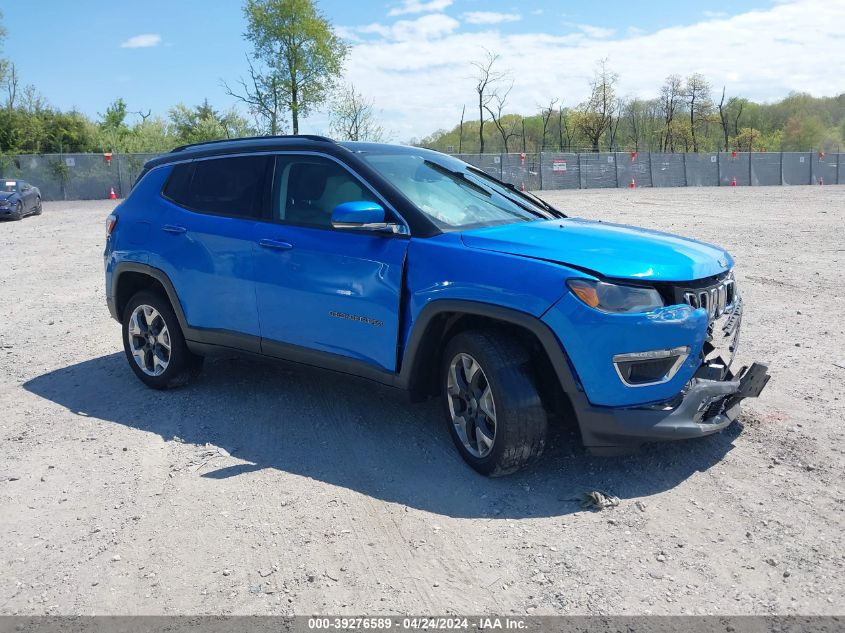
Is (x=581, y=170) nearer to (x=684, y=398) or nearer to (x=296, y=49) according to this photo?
(x=296, y=49)

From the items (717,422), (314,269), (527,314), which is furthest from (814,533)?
(314,269)

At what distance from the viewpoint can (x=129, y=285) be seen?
6109 millimetres

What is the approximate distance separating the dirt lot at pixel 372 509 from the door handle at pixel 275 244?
104cm

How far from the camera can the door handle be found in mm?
4777

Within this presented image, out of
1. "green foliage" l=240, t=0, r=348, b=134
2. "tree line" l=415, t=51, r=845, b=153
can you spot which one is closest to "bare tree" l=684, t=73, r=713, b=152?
"tree line" l=415, t=51, r=845, b=153

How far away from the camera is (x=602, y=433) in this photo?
12.0 feet

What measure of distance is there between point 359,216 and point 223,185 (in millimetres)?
1695

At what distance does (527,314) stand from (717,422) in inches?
46.2

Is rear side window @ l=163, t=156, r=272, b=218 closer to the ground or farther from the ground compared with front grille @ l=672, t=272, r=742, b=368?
farther from the ground

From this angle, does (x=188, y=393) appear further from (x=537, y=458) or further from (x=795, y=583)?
(x=795, y=583)

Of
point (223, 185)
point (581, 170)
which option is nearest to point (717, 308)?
point (223, 185)

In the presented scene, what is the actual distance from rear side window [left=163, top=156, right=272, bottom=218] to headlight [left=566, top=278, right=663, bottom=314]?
7.95 feet

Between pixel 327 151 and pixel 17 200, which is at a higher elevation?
pixel 17 200

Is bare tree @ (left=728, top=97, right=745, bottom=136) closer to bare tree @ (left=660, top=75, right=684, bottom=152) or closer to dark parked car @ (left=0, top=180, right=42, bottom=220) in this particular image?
bare tree @ (left=660, top=75, right=684, bottom=152)
